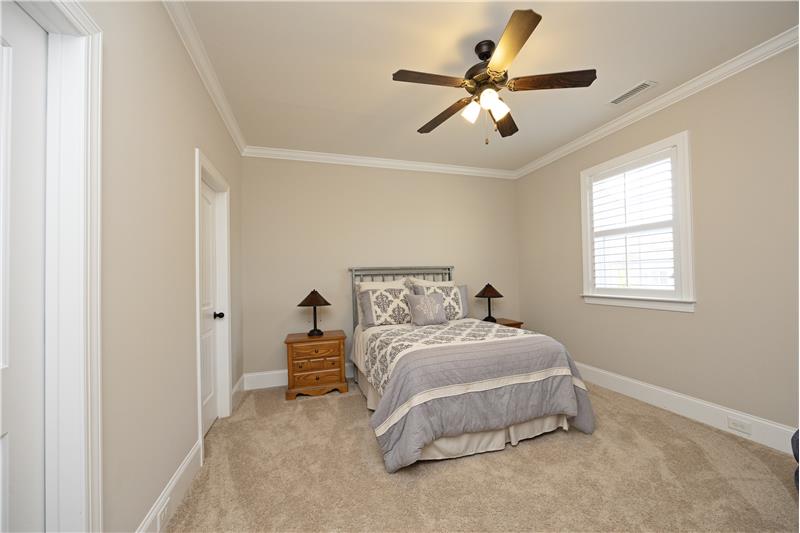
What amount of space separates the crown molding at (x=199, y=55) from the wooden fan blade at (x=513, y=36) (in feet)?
5.56

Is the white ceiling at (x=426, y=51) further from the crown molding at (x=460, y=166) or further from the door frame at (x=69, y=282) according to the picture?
the door frame at (x=69, y=282)

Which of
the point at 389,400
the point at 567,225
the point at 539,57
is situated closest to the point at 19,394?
the point at 389,400

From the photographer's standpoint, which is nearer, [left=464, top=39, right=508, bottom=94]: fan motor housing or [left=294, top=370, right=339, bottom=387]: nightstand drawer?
[left=464, top=39, right=508, bottom=94]: fan motor housing

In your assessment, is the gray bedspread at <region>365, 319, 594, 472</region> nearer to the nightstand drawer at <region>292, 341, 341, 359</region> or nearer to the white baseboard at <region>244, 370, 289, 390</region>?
the nightstand drawer at <region>292, 341, 341, 359</region>

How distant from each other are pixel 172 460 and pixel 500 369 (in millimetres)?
1963

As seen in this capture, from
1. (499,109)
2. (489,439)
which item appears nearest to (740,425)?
(489,439)

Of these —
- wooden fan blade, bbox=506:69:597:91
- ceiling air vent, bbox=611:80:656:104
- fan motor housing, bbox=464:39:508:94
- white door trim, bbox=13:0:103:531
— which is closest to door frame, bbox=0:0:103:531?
white door trim, bbox=13:0:103:531

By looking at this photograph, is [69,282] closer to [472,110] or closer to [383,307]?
[472,110]

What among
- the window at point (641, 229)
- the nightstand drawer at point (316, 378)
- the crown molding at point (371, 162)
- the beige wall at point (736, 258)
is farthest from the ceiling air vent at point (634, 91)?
the nightstand drawer at point (316, 378)

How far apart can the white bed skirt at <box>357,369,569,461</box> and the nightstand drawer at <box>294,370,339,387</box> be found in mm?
1536

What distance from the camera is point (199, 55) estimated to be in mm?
2098

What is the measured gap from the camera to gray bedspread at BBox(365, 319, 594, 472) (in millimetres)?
2053

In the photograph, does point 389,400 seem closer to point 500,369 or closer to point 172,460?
point 500,369

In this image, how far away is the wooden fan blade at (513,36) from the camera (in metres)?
1.47
